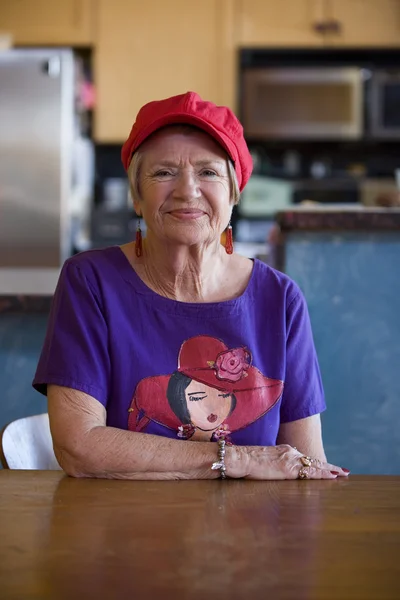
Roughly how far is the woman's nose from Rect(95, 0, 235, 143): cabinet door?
359 centimetres

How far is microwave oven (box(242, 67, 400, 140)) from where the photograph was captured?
470 centimetres

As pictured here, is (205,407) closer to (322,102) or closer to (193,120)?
(193,120)

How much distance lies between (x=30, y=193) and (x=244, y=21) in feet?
6.35

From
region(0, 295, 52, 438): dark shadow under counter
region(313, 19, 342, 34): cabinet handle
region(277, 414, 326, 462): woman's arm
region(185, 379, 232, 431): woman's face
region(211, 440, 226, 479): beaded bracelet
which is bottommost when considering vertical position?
region(0, 295, 52, 438): dark shadow under counter

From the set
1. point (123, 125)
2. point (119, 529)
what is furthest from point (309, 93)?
point (119, 529)

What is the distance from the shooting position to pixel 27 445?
1.40m

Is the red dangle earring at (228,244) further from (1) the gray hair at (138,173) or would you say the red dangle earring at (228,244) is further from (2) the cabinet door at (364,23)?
(2) the cabinet door at (364,23)

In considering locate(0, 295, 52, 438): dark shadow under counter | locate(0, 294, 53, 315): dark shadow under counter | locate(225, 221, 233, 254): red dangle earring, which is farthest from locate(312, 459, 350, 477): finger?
locate(0, 295, 52, 438): dark shadow under counter

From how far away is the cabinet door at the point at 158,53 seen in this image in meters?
4.86

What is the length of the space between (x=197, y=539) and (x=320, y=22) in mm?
4401

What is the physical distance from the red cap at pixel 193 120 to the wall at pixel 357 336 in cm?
80

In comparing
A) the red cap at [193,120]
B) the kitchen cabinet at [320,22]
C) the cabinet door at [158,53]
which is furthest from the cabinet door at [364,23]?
the red cap at [193,120]

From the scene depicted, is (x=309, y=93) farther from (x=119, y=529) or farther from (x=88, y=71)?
(x=119, y=529)

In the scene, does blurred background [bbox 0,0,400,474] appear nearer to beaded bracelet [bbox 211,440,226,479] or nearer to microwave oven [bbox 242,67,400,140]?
microwave oven [bbox 242,67,400,140]
